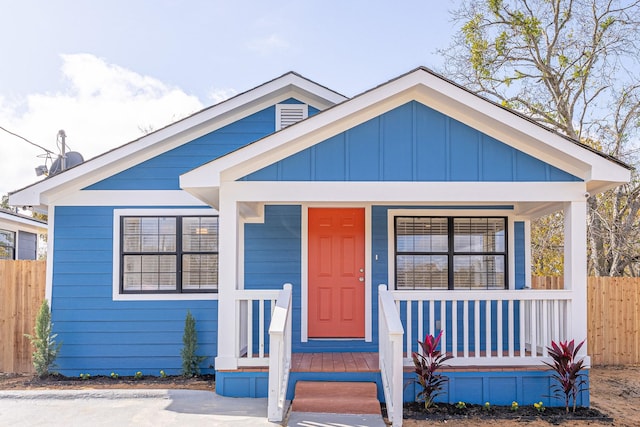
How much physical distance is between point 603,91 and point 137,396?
42.3ft

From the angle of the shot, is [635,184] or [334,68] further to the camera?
[334,68]

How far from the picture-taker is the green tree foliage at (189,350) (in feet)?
23.6

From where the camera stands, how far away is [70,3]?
1050 cm

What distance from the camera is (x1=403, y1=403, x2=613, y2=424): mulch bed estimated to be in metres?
5.36

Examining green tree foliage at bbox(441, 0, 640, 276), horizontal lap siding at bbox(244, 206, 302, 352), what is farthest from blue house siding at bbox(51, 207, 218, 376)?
green tree foliage at bbox(441, 0, 640, 276)

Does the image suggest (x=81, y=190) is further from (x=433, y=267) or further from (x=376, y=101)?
(x=433, y=267)

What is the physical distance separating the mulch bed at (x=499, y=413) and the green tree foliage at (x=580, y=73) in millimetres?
7981

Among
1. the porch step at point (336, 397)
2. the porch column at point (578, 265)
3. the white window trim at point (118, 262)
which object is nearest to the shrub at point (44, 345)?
the white window trim at point (118, 262)

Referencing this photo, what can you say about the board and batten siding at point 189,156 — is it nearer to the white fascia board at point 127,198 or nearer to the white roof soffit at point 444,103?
the white fascia board at point 127,198

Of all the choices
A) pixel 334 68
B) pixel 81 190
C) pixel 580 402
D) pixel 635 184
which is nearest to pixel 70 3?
pixel 81 190

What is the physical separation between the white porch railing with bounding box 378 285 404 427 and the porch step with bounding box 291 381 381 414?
170 millimetres

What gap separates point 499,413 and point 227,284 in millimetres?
3329

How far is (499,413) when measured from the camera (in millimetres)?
5543

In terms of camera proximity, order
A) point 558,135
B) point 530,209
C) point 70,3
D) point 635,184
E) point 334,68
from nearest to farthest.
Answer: point 558,135 → point 530,209 → point 70,3 → point 635,184 → point 334,68
